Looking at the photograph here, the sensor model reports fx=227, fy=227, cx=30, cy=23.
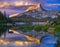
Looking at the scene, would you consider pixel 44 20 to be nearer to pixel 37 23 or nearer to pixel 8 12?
pixel 37 23

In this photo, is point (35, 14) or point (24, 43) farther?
point (35, 14)

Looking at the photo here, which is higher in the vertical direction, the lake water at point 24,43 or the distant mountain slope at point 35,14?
the lake water at point 24,43

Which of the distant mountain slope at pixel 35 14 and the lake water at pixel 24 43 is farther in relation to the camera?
the distant mountain slope at pixel 35 14

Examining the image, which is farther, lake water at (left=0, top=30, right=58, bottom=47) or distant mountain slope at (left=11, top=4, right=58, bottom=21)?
distant mountain slope at (left=11, top=4, right=58, bottom=21)

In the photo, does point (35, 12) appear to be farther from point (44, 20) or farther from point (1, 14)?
point (1, 14)

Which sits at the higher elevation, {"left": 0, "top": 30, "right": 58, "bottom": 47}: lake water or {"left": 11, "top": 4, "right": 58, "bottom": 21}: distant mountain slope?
{"left": 0, "top": 30, "right": 58, "bottom": 47}: lake water

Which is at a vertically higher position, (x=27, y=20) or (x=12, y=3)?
Result: (x=12, y=3)

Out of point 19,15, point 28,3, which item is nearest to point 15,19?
point 19,15

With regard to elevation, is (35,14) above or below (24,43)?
below

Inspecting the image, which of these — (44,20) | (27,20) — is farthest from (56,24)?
(27,20)
